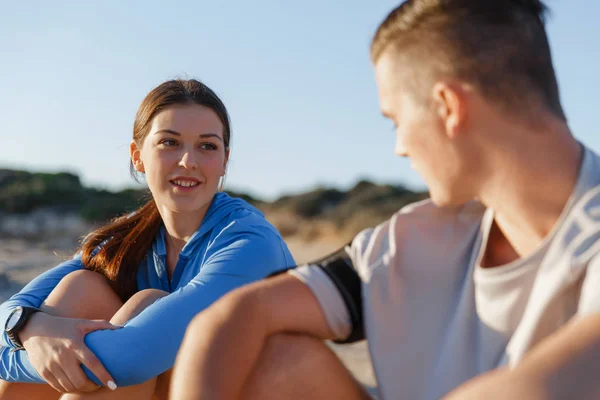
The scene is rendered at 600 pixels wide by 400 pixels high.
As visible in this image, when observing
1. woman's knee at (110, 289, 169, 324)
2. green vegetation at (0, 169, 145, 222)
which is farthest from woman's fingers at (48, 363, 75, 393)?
green vegetation at (0, 169, 145, 222)

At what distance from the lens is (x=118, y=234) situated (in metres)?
3.39

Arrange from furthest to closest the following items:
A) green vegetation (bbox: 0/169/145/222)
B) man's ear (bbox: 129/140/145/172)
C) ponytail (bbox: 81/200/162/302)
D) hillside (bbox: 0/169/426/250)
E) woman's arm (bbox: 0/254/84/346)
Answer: green vegetation (bbox: 0/169/145/222) → hillside (bbox: 0/169/426/250) → man's ear (bbox: 129/140/145/172) → ponytail (bbox: 81/200/162/302) → woman's arm (bbox: 0/254/84/346)

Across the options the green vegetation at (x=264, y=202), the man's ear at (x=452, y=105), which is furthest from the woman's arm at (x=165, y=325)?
the green vegetation at (x=264, y=202)

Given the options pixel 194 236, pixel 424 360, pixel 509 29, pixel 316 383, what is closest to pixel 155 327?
pixel 194 236

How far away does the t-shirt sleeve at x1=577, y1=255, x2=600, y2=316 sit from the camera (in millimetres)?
1311

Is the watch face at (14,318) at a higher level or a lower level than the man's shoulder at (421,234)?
lower

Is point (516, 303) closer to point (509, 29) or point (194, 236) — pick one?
point (509, 29)

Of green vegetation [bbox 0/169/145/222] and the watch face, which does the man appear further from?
green vegetation [bbox 0/169/145/222]

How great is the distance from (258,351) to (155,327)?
0.75 m

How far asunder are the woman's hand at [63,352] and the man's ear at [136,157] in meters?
0.97

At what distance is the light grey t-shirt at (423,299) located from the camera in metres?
1.72

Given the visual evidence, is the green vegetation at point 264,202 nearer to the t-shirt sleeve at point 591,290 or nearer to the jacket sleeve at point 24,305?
the jacket sleeve at point 24,305

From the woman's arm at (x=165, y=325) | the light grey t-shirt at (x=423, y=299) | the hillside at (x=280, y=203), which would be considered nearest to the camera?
the light grey t-shirt at (x=423, y=299)

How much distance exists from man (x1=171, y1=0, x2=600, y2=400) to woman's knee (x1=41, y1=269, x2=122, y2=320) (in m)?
1.20
